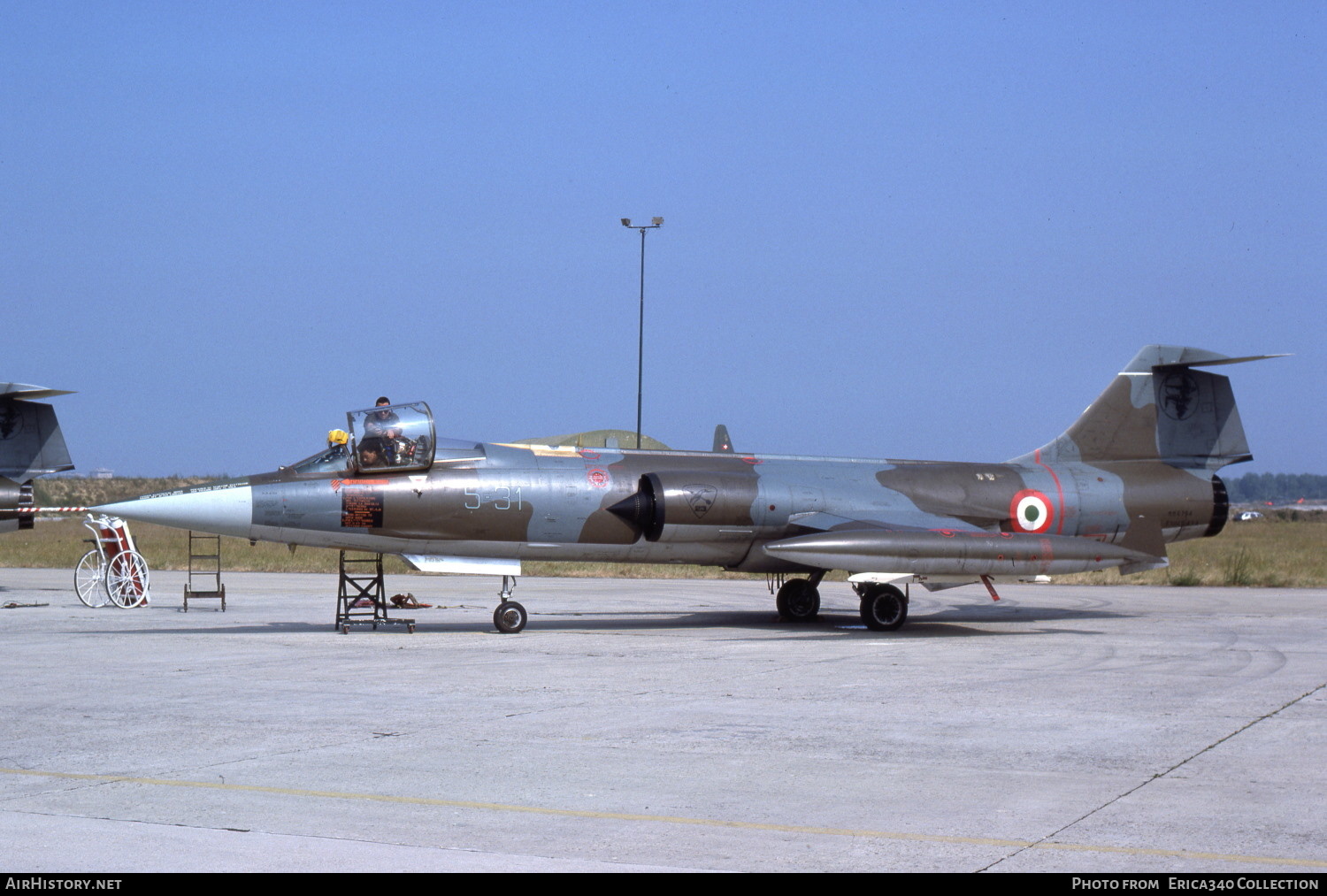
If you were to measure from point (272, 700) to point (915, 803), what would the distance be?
5623 millimetres

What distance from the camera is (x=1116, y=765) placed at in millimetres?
7691

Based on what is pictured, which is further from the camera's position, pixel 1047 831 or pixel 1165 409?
pixel 1165 409

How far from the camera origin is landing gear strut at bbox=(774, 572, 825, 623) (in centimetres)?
1862

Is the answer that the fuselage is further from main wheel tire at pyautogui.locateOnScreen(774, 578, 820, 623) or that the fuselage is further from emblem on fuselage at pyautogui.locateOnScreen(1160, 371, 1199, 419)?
emblem on fuselage at pyautogui.locateOnScreen(1160, 371, 1199, 419)

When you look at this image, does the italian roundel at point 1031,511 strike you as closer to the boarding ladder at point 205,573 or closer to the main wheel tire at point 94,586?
the boarding ladder at point 205,573

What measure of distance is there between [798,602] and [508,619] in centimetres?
469

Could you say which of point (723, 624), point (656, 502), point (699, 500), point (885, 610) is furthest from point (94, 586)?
point (885, 610)

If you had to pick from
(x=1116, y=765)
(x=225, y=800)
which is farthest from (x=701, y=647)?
(x=225, y=800)

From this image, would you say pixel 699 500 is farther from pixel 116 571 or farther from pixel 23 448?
pixel 23 448

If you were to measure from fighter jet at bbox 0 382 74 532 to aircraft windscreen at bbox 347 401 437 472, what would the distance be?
31.7 ft

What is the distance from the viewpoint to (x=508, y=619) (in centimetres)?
1603

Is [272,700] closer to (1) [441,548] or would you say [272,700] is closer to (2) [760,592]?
(1) [441,548]

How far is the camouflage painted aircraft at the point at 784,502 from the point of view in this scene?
1559 centimetres

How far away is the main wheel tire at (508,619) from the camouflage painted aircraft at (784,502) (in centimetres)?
2
